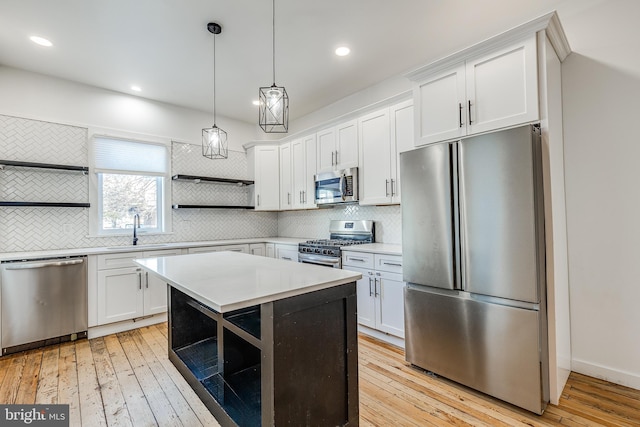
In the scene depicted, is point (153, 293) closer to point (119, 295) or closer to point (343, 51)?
point (119, 295)

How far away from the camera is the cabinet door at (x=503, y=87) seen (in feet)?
→ 6.68

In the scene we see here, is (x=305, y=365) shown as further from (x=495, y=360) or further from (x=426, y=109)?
(x=426, y=109)

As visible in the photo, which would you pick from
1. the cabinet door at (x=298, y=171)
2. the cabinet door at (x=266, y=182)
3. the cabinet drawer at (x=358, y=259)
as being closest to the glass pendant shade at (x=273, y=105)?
the cabinet drawer at (x=358, y=259)

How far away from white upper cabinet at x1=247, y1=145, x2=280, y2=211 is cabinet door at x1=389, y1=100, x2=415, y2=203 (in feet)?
7.46

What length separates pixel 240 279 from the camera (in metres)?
1.73

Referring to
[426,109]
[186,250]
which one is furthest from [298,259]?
[426,109]

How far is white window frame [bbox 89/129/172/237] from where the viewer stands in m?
3.82

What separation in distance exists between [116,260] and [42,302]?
735mm

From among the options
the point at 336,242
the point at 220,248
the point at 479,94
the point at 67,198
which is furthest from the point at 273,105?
the point at 67,198

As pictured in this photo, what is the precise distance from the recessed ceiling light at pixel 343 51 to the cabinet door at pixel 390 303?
235cm

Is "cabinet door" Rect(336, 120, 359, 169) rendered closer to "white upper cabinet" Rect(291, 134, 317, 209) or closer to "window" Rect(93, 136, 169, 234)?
"white upper cabinet" Rect(291, 134, 317, 209)

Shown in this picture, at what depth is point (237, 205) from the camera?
→ 5184 mm

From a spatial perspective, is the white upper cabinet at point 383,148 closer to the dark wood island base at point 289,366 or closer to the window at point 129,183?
the dark wood island base at point 289,366

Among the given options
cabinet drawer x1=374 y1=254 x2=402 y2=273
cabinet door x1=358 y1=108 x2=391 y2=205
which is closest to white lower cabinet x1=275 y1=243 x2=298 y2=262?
cabinet door x1=358 y1=108 x2=391 y2=205
